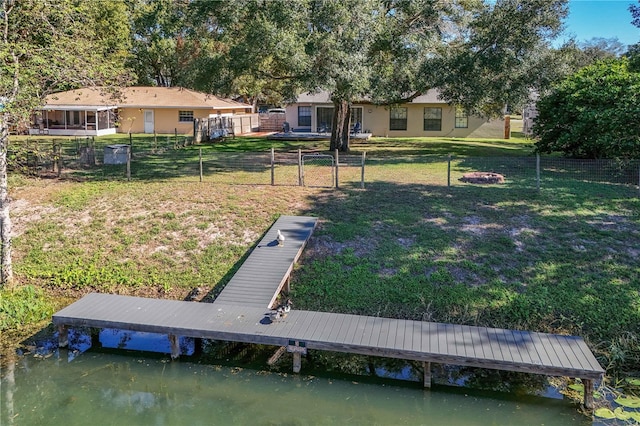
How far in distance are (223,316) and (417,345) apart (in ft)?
9.10

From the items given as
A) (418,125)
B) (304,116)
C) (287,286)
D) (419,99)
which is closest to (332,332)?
(287,286)

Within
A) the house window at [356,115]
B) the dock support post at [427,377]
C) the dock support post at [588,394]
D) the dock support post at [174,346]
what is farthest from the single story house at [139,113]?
the dock support post at [588,394]

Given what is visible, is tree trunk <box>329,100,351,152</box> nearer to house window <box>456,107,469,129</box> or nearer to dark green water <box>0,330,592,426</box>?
house window <box>456,107,469,129</box>

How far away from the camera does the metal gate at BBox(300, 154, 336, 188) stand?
14.1 meters

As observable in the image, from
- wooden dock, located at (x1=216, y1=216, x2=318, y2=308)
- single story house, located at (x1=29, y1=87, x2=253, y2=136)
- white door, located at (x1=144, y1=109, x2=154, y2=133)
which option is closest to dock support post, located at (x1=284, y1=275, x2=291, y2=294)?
wooden dock, located at (x1=216, y1=216, x2=318, y2=308)

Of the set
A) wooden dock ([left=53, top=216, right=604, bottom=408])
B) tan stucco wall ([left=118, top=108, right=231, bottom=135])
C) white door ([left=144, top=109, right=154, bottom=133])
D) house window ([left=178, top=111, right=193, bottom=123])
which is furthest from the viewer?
white door ([left=144, top=109, right=154, bottom=133])

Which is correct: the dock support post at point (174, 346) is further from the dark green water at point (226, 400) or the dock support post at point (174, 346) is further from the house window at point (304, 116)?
the house window at point (304, 116)

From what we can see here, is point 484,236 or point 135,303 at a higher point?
point 484,236

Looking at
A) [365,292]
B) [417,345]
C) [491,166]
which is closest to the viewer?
[417,345]

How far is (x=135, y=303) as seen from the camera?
332 inches

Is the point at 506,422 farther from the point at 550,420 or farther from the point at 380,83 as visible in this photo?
the point at 380,83

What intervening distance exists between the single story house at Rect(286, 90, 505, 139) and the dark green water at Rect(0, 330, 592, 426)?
83.6ft

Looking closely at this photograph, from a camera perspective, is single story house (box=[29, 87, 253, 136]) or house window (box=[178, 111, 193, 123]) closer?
single story house (box=[29, 87, 253, 136])

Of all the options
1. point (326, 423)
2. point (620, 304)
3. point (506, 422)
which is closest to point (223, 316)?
point (326, 423)
